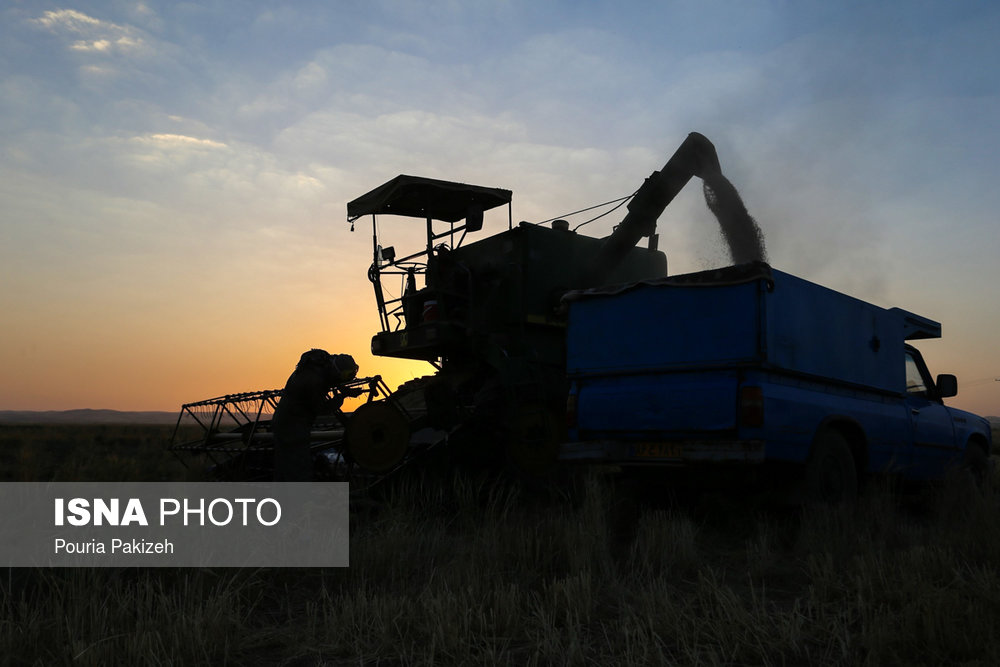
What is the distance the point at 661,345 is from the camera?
744cm

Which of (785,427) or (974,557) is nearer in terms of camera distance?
(974,557)

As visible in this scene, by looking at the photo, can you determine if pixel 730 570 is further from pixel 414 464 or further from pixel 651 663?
pixel 414 464

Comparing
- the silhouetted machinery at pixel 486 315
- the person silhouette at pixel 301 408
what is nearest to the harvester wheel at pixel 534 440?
the silhouetted machinery at pixel 486 315

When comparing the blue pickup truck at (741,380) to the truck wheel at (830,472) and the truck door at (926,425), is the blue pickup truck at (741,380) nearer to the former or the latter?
the truck wheel at (830,472)

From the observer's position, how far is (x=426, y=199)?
12.3 m

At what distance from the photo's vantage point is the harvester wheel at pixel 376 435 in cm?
927

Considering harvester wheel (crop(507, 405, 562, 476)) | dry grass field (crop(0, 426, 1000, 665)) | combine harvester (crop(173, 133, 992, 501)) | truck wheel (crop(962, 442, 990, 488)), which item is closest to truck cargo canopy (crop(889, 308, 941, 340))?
combine harvester (crop(173, 133, 992, 501))

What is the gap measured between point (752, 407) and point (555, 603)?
2.95m

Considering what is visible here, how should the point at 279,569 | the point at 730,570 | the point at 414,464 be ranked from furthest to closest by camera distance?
the point at 414,464 → the point at 730,570 → the point at 279,569

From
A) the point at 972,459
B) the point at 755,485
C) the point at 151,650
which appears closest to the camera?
the point at 151,650

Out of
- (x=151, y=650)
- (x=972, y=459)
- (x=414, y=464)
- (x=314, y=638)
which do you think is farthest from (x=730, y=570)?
(x=972, y=459)

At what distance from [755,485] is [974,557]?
2.14 m

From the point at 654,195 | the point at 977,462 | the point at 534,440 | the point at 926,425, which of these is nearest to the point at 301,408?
the point at 534,440

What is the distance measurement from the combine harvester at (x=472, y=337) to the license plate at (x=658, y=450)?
2.46 m
